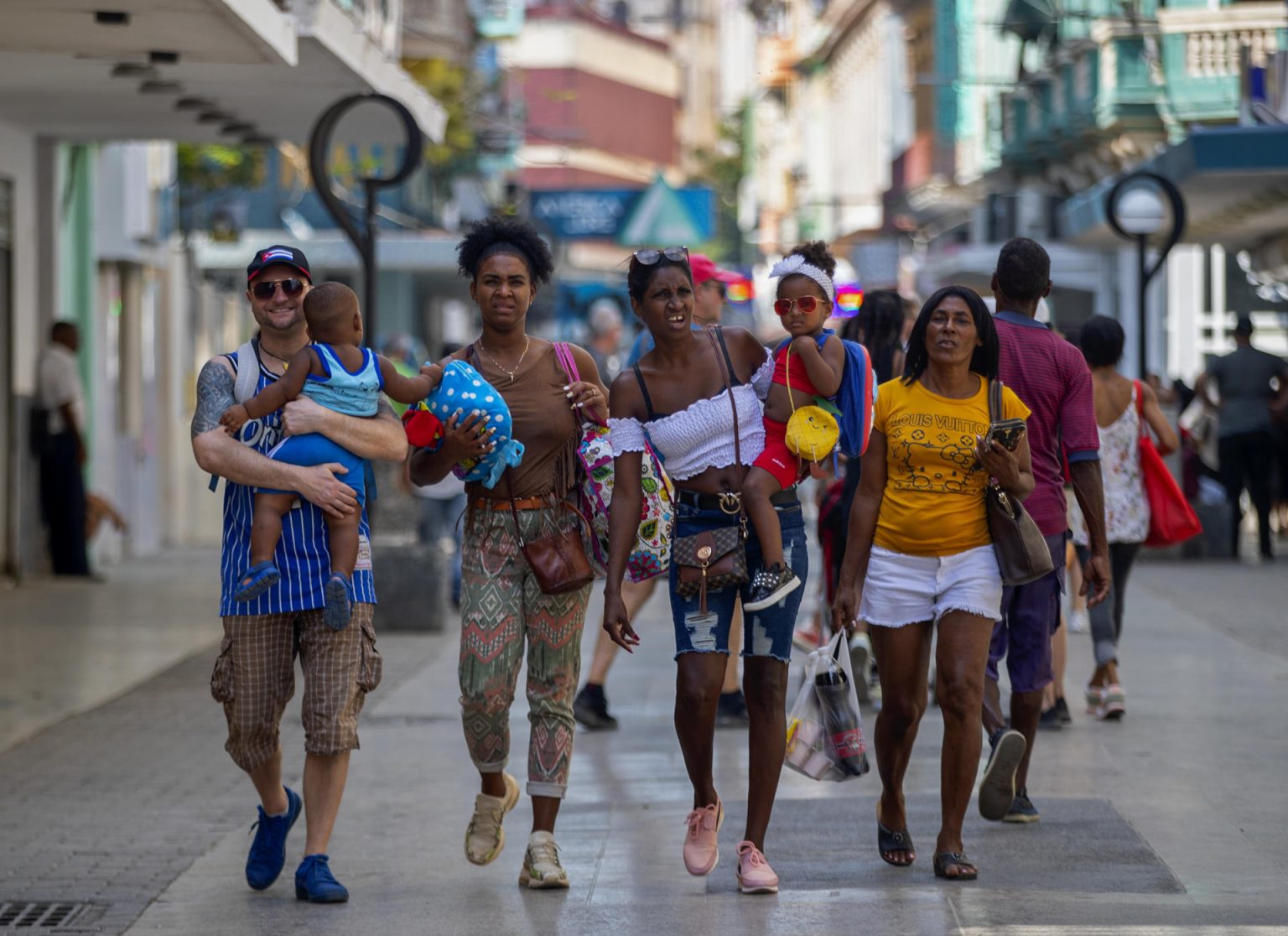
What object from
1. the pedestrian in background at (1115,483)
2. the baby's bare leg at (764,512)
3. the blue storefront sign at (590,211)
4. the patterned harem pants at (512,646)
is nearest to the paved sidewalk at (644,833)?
the pedestrian in background at (1115,483)

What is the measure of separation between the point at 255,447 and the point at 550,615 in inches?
39.2

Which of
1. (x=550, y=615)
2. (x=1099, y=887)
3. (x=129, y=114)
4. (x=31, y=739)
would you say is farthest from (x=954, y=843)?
(x=129, y=114)

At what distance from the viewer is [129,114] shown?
53.0 feet

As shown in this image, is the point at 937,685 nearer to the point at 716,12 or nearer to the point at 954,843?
the point at 954,843

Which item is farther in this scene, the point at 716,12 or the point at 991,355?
the point at 716,12

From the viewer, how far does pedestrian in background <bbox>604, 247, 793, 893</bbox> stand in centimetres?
630

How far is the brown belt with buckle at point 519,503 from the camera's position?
21.2ft

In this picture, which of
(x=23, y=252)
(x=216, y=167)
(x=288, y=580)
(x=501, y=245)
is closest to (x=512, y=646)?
(x=288, y=580)

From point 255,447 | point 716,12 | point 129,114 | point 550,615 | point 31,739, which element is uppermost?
point 716,12

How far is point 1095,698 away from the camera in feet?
31.9

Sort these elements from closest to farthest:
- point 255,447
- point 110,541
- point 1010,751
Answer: point 255,447
point 1010,751
point 110,541

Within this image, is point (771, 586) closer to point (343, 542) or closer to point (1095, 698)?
point (343, 542)

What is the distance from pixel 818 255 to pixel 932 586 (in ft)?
3.71

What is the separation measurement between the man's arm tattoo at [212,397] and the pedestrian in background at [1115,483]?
4550mm
